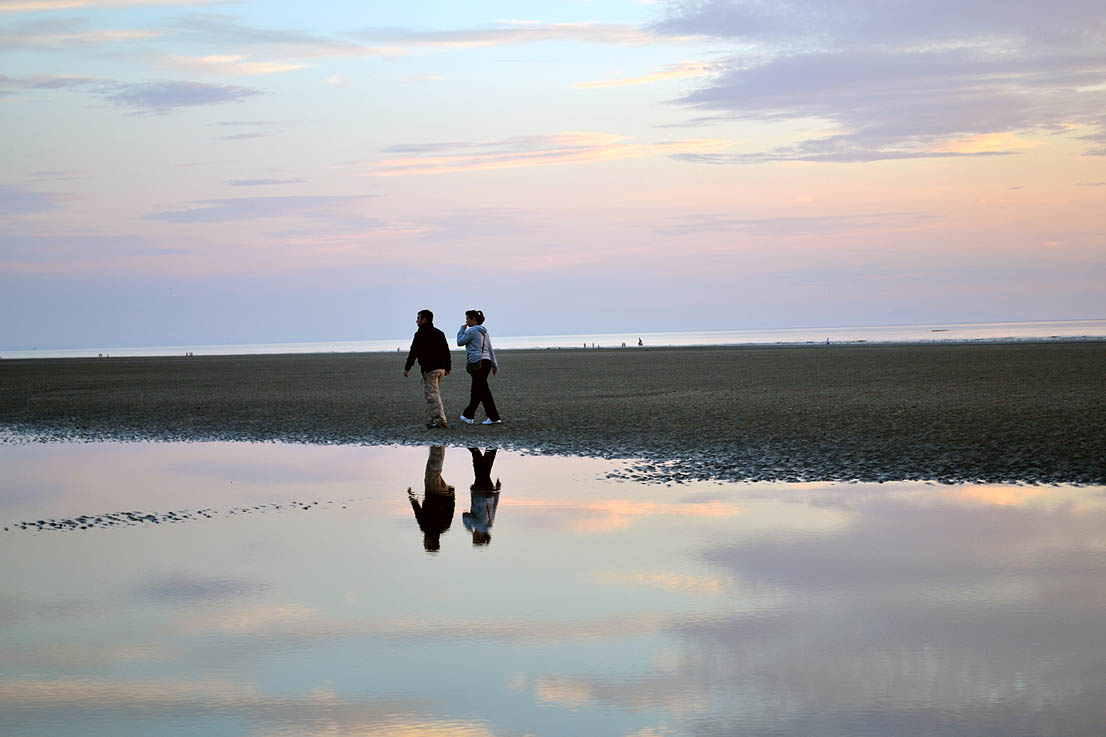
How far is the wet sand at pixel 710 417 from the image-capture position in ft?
47.0

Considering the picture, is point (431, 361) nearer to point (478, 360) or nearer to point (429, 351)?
point (429, 351)

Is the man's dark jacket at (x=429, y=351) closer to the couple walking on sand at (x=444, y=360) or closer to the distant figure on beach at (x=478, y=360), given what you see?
the couple walking on sand at (x=444, y=360)

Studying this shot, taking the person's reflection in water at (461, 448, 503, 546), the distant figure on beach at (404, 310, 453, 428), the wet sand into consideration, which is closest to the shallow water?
the person's reflection in water at (461, 448, 503, 546)

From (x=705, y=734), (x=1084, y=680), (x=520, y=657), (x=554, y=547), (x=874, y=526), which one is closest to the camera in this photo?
(x=705, y=734)

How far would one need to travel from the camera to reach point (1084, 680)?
5441 mm

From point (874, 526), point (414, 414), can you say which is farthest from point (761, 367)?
point (874, 526)

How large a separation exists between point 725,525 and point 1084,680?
4.59 metres

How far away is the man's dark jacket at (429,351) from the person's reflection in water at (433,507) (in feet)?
18.6

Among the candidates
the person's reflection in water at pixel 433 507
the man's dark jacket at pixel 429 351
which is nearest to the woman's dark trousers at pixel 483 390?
the man's dark jacket at pixel 429 351

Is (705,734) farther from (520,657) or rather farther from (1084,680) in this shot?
(1084,680)

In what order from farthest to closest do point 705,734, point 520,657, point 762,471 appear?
point 762,471 → point 520,657 → point 705,734

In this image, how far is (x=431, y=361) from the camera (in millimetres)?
20609

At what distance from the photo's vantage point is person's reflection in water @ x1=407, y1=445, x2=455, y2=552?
9695 millimetres

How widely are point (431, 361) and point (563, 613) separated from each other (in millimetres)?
→ 13953
